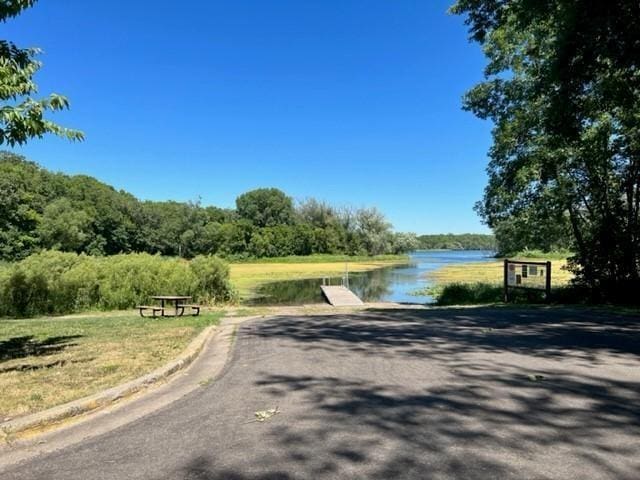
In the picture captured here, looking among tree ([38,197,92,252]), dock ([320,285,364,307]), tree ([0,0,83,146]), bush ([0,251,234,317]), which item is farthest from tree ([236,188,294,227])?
tree ([0,0,83,146])

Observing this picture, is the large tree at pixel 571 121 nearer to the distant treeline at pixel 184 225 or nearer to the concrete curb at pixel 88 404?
the concrete curb at pixel 88 404

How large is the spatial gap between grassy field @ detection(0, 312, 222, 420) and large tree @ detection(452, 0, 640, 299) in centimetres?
963

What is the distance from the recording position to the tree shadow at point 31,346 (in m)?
7.56

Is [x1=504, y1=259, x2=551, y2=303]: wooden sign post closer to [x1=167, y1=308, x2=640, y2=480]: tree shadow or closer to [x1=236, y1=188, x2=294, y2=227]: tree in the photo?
[x1=167, y1=308, x2=640, y2=480]: tree shadow

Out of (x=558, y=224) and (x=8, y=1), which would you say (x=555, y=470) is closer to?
(x=8, y=1)

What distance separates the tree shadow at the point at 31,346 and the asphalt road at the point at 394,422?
11.1 feet

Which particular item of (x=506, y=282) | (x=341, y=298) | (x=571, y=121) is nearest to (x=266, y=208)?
(x=341, y=298)

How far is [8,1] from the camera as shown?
5992 mm

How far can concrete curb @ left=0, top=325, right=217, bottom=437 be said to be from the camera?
3.99 meters

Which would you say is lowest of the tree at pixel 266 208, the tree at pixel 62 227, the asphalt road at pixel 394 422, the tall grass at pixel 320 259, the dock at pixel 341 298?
the dock at pixel 341 298

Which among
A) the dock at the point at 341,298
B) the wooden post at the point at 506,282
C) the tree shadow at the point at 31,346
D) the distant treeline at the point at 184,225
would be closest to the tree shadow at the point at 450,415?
the tree shadow at the point at 31,346

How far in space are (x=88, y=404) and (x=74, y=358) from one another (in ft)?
8.84

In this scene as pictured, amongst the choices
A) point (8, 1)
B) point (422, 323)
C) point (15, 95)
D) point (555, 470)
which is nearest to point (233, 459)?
point (555, 470)

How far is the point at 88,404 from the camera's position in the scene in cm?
451
